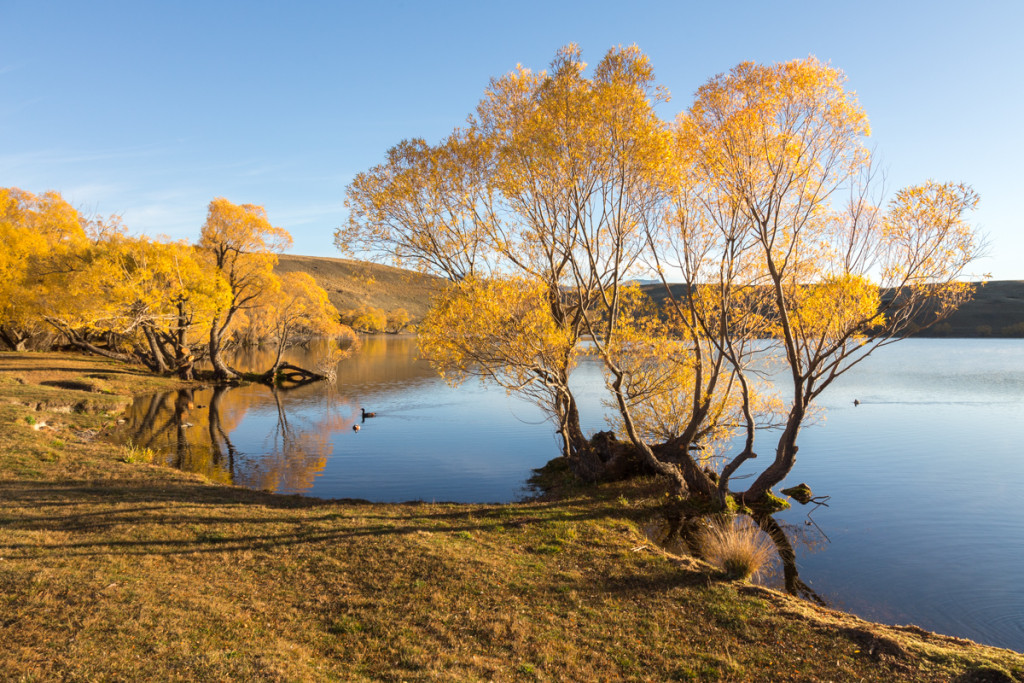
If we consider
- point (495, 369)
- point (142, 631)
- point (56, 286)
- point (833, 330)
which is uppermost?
point (56, 286)

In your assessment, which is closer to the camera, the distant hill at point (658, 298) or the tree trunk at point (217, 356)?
the tree trunk at point (217, 356)

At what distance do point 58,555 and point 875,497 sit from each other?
910 inches

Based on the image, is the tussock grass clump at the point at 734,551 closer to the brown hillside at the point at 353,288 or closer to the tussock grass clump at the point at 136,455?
the tussock grass clump at the point at 136,455

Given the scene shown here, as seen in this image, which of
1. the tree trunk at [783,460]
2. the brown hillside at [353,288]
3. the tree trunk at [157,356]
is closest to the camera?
the tree trunk at [783,460]

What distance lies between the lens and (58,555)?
9852 millimetres

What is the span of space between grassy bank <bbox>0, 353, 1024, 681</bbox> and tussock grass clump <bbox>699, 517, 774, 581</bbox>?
1.90 ft

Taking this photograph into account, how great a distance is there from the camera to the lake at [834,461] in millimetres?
13672

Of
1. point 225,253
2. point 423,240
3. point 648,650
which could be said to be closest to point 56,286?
point 225,253

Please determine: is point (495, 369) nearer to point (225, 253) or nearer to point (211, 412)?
point (211, 412)

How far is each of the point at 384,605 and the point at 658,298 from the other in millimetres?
114260

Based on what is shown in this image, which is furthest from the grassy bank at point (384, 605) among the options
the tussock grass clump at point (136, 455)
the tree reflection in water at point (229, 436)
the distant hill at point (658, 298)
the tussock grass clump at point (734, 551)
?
the distant hill at point (658, 298)

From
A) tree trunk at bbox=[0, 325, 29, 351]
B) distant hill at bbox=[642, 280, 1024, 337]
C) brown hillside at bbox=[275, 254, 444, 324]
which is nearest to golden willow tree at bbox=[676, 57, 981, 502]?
tree trunk at bbox=[0, 325, 29, 351]

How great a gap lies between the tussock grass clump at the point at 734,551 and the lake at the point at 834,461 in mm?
1870

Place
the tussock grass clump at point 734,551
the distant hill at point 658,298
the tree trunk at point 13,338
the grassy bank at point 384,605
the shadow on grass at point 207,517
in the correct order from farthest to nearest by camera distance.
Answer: the distant hill at point 658,298
the tree trunk at point 13,338
the tussock grass clump at point 734,551
the shadow on grass at point 207,517
the grassy bank at point 384,605
